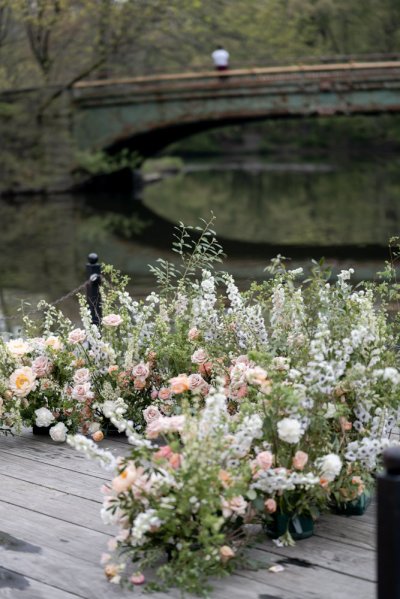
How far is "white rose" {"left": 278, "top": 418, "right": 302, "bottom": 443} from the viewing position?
3893mm

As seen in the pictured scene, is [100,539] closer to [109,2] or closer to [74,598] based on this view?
[74,598]

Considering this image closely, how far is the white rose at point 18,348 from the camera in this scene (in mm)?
5621

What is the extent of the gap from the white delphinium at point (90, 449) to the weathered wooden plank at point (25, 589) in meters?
0.48

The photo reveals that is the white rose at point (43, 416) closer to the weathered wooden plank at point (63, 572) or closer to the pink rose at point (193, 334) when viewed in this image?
the pink rose at point (193, 334)

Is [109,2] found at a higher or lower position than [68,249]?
higher

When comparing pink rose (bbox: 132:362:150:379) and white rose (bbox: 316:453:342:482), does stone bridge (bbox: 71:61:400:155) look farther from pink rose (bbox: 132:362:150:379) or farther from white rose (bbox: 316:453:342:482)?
white rose (bbox: 316:453:342:482)

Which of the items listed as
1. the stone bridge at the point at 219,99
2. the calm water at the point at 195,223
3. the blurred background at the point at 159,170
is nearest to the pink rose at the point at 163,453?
the blurred background at the point at 159,170

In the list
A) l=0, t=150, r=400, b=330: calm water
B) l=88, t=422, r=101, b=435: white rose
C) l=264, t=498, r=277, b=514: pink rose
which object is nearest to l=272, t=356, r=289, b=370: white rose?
l=264, t=498, r=277, b=514: pink rose

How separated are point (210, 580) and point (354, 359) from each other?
1.14 m

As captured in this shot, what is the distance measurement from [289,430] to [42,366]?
2.10 metres

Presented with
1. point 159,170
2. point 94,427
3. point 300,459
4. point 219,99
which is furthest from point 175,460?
point 159,170

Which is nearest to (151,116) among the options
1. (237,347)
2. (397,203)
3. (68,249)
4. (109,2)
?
(109,2)

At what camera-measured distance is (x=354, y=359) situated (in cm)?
438

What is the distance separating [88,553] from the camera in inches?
160
